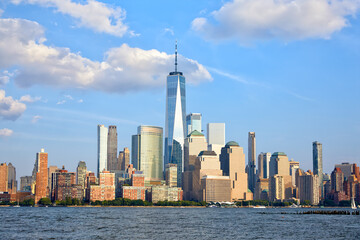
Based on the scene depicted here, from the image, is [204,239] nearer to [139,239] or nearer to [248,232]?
[139,239]

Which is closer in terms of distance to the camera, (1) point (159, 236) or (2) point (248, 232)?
(1) point (159, 236)

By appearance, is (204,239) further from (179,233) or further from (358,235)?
(358,235)

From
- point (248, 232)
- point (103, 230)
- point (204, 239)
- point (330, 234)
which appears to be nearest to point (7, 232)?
point (103, 230)

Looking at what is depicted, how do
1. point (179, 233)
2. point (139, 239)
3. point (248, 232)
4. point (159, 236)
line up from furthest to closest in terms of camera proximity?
point (248, 232), point (179, 233), point (159, 236), point (139, 239)

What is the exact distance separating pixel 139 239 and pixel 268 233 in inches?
1630

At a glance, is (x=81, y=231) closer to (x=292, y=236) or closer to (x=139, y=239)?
(x=139, y=239)

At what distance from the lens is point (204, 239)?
124562 mm

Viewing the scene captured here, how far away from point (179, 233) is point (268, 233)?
25598 millimetres

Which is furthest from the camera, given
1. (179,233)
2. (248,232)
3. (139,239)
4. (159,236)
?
(248,232)

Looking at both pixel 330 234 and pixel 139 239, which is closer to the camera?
pixel 139 239

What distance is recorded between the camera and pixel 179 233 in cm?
13812

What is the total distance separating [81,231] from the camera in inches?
5463

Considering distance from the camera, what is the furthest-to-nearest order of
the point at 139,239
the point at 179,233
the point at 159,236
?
the point at 179,233 → the point at 159,236 → the point at 139,239

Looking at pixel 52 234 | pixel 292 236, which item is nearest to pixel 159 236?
pixel 52 234
